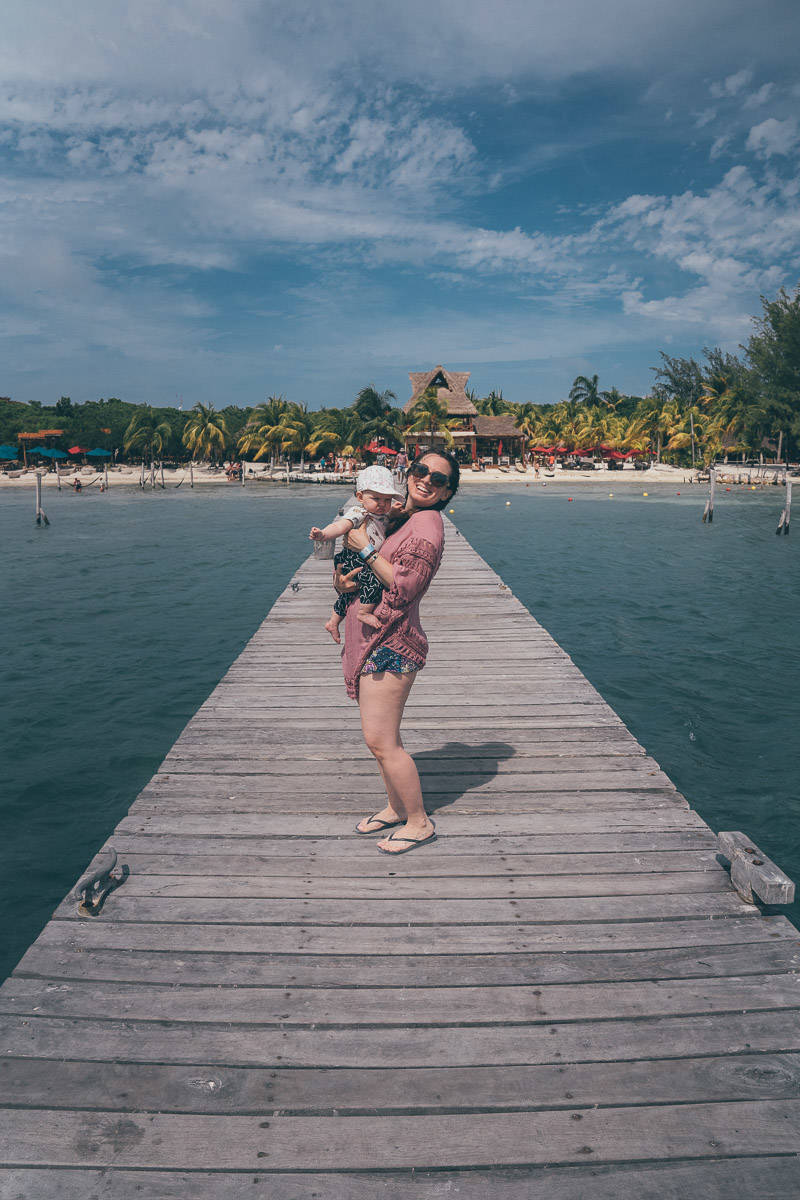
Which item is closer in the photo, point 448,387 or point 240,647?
point 240,647

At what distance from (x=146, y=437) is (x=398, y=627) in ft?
265

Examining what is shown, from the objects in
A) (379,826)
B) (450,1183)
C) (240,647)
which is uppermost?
(379,826)

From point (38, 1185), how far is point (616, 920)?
7.46ft

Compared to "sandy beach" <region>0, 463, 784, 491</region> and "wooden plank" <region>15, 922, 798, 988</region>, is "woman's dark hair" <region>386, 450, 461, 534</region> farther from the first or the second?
"sandy beach" <region>0, 463, 784, 491</region>

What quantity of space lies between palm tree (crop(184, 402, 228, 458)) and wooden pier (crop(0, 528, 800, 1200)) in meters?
75.7

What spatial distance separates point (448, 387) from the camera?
217 ft

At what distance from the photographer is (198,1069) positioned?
7.81 feet

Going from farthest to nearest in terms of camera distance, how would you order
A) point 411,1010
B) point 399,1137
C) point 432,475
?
1. point 432,475
2. point 411,1010
3. point 399,1137

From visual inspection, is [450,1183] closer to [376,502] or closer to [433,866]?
[433,866]

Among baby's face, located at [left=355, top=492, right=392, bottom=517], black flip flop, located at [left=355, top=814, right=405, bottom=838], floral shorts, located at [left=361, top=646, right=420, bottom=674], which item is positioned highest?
baby's face, located at [left=355, top=492, right=392, bottom=517]

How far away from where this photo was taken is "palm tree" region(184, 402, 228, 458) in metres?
76.2

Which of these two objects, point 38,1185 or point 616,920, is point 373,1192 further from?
point 616,920

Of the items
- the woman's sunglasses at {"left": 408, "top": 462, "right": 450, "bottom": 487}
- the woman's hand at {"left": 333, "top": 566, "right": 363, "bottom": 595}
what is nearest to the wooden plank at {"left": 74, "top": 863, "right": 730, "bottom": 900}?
the woman's hand at {"left": 333, "top": 566, "right": 363, "bottom": 595}

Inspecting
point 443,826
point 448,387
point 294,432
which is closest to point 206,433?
point 294,432
